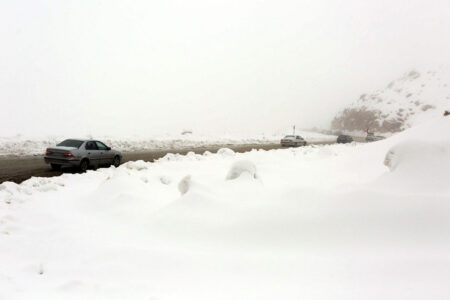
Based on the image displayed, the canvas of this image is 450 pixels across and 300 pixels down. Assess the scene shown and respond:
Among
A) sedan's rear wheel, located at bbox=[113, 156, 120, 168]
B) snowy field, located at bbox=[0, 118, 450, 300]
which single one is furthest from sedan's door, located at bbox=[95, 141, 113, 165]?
snowy field, located at bbox=[0, 118, 450, 300]

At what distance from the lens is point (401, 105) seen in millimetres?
93000

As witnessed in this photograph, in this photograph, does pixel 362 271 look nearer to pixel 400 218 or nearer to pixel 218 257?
pixel 400 218

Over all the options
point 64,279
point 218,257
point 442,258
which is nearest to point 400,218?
point 442,258

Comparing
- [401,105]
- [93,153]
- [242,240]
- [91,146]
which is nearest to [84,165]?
[93,153]

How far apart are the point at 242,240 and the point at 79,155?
10037mm

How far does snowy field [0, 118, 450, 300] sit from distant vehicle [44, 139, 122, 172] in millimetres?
4867

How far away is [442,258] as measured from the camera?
3.70 meters

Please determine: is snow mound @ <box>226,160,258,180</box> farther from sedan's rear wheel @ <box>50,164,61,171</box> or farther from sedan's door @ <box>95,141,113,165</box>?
sedan's rear wheel @ <box>50,164,61,171</box>

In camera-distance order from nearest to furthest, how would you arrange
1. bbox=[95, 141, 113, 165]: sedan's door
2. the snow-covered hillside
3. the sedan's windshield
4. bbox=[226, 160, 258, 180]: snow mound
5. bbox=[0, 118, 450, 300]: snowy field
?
1. bbox=[0, 118, 450, 300]: snowy field
2. bbox=[226, 160, 258, 180]: snow mound
3. the sedan's windshield
4. bbox=[95, 141, 113, 165]: sedan's door
5. the snow-covered hillside

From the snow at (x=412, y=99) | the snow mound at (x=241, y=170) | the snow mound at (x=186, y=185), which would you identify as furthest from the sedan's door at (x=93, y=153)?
the snow at (x=412, y=99)

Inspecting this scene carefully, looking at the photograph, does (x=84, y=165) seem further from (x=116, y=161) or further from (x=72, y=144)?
(x=116, y=161)

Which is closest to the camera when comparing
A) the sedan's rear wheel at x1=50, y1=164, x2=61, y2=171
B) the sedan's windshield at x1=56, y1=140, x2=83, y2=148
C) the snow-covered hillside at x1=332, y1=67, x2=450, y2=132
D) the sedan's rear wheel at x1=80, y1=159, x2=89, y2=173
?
the sedan's rear wheel at x1=50, y1=164, x2=61, y2=171

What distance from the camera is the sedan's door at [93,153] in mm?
12844

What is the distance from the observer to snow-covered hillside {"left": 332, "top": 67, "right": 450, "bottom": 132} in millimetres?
85875
